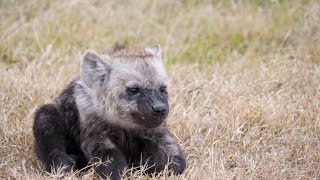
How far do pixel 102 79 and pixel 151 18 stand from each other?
3.79 m

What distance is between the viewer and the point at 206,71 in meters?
8.43

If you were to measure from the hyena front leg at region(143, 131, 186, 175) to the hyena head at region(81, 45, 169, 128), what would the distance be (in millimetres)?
227

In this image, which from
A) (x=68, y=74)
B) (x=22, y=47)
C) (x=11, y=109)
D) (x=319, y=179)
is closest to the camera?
(x=319, y=179)

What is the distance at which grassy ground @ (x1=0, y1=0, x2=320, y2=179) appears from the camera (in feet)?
20.4

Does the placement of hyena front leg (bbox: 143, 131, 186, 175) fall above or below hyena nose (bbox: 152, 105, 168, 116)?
below

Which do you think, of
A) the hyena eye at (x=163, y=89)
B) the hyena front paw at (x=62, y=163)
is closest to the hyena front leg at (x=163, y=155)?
the hyena eye at (x=163, y=89)

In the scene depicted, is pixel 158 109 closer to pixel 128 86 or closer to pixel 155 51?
pixel 128 86

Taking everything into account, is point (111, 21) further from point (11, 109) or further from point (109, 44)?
point (11, 109)

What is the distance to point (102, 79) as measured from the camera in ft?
20.1

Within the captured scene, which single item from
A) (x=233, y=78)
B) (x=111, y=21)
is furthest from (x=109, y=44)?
(x=233, y=78)

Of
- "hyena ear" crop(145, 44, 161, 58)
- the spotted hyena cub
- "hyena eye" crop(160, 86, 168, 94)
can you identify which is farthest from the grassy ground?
"hyena ear" crop(145, 44, 161, 58)

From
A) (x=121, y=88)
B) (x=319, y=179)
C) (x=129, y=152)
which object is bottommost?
(x=319, y=179)

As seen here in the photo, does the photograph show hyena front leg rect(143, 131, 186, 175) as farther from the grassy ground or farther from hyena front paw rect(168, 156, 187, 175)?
the grassy ground

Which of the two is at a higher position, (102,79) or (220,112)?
(102,79)
